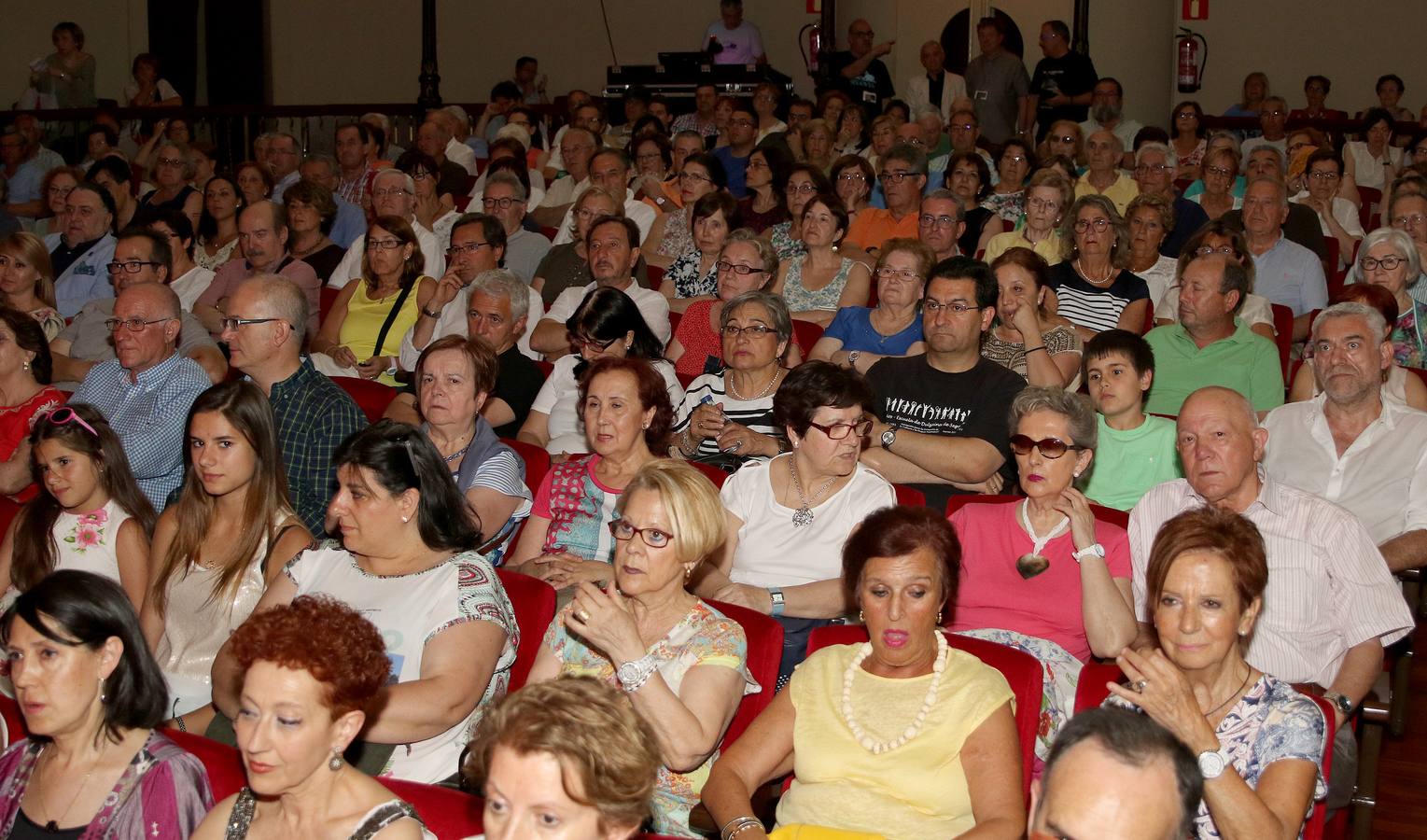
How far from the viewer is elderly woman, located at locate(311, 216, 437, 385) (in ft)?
17.3

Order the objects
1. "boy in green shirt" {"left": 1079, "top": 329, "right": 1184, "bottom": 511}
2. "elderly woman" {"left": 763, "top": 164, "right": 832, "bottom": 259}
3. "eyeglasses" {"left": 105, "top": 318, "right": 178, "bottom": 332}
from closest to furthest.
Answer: "boy in green shirt" {"left": 1079, "top": 329, "right": 1184, "bottom": 511} < "eyeglasses" {"left": 105, "top": 318, "right": 178, "bottom": 332} < "elderly woman" {"left": 763, "top": 164, "right": 832, "bottom": 259}

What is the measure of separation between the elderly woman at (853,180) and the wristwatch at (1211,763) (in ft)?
15.9

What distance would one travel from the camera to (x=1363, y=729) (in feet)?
9.04

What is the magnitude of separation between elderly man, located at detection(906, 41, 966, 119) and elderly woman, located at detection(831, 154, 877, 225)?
3.57 meters

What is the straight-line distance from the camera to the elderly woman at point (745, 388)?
3.87m

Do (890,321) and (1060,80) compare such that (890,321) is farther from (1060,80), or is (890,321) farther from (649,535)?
(1060,80)

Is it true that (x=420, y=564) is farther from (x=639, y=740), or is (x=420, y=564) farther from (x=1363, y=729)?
(x=1363, y=729)

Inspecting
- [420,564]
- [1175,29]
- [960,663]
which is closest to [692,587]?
[420,564]

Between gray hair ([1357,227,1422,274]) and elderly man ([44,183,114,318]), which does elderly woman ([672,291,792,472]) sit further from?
elderly man ([44,183,114,318])

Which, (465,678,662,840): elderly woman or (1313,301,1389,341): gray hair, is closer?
(465,678,662,840): elderly woman

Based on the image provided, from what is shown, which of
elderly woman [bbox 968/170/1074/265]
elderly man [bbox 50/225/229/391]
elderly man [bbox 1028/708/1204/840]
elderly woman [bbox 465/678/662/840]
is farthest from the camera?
elderly woman [bbox 968/170/1074/265]

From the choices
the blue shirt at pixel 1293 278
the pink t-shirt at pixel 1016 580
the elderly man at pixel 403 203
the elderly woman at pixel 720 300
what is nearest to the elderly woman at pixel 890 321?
the elderly woman at pixel 720 300

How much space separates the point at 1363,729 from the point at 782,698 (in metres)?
1.19

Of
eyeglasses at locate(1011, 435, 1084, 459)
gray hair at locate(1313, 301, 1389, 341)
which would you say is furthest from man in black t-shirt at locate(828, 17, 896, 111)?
eyeglasses at locate(1011, 435, 1084, 459)
